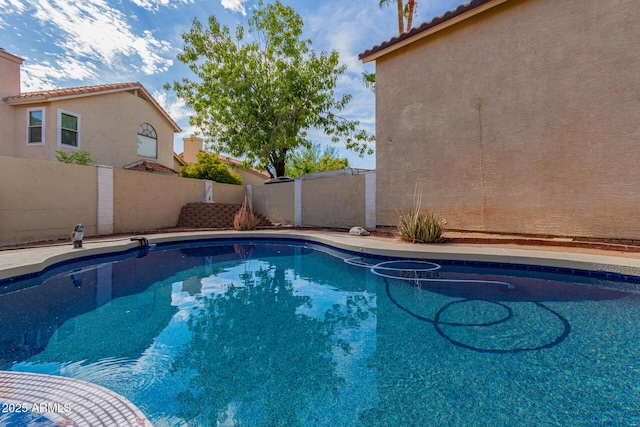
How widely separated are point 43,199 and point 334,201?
8.93 meters

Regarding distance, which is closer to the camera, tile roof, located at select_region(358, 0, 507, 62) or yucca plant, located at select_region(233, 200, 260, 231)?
tile roof, located at select_region(358, 0, 507, 62)

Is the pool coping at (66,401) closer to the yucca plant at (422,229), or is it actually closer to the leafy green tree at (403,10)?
the yucca plant at (422,229)

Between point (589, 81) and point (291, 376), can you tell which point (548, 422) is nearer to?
point (291, 376)

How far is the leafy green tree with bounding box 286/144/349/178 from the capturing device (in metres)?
25.5

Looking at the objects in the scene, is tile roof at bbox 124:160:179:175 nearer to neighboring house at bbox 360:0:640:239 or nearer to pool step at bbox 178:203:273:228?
pool step at bbox 178:203:273:228

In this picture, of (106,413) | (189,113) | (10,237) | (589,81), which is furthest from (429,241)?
(189,113)

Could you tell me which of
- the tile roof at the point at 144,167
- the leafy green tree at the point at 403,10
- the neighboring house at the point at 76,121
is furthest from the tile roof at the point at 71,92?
the leafy green tree at the point at 403,10

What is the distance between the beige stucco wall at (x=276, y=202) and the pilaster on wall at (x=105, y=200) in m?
6.32

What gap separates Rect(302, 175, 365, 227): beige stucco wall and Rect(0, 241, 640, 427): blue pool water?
539 centimetres

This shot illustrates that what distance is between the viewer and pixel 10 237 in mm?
7539

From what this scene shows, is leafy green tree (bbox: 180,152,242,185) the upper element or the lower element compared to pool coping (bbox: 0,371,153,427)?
upper

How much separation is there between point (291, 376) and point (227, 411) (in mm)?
583

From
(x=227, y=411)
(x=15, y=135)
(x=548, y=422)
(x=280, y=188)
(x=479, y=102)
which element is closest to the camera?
(x=548, y=422)

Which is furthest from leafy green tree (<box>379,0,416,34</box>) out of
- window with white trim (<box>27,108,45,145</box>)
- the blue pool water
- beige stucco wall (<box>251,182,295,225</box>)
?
window with white trim (<box>27,108,45,145</box>)
